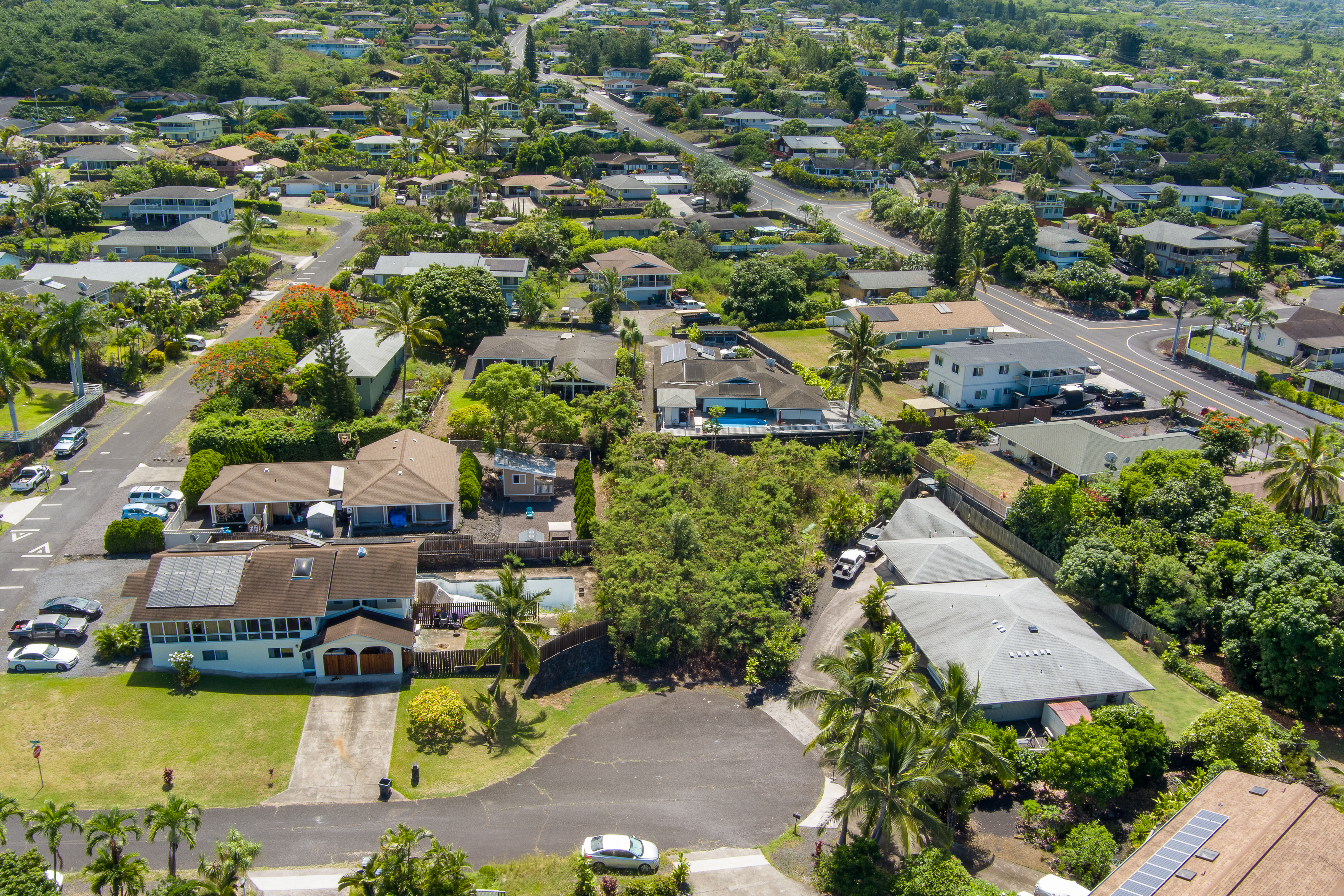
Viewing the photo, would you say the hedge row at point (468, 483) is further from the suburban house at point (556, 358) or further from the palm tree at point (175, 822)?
the palm tree at point (175, 822)

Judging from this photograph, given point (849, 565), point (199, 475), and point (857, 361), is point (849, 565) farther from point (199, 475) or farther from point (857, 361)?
point (199, 475)

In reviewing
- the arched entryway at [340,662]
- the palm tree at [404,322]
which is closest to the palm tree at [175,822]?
the arched entryway at [340,662]

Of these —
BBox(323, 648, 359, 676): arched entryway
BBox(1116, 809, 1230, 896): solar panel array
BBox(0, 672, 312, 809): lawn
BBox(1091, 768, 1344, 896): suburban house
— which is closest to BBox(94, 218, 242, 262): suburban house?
BBox(0, 672, 312, 809): lawn

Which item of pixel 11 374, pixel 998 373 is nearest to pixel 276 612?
pixel 11 374

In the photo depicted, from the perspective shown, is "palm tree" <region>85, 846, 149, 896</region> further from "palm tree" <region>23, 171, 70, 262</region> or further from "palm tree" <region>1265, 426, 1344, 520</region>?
"palm tree" <region>23, 171, 70, 262</region>

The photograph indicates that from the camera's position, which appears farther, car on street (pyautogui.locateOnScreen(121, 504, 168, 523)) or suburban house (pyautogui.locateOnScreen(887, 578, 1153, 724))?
car on street (pyautogui.locateOnScreen(121, 504, 168, 523))

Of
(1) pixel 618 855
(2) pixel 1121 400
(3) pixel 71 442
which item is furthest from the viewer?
(2) pixel 1121 400
